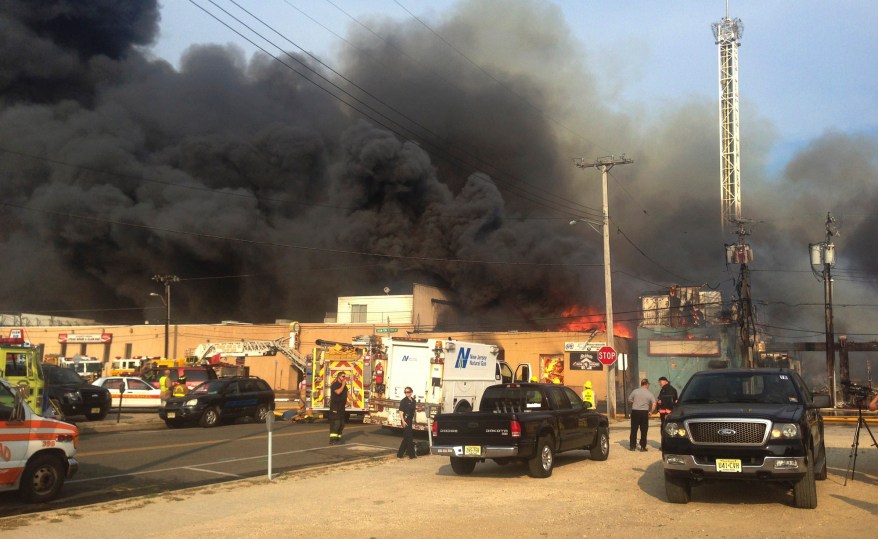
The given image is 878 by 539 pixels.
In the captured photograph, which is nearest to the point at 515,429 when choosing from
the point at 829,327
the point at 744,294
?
the point at 744,294

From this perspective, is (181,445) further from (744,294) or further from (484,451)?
(744,294)

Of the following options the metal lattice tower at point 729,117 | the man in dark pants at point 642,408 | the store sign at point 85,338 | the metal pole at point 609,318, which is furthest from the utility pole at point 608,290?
the store sign at point 85,338

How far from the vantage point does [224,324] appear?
54.1 m

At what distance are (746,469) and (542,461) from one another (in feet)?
12.9

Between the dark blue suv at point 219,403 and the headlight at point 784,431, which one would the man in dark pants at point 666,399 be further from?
the dark blue suv at point 219,403

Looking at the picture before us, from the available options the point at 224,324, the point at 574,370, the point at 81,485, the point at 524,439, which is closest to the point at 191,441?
the point at 81,485

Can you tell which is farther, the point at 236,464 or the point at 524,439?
the point at 236,464

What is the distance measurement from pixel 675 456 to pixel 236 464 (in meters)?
8.21

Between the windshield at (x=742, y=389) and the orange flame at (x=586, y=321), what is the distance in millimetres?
39187

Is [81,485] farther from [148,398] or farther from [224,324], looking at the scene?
[224,324]

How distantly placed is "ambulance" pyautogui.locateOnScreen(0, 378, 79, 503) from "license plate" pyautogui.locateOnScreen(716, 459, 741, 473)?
8170mm

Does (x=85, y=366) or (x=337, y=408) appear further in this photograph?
(x=85, y=366)

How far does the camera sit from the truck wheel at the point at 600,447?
46.1 ft

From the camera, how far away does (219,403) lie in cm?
2269
